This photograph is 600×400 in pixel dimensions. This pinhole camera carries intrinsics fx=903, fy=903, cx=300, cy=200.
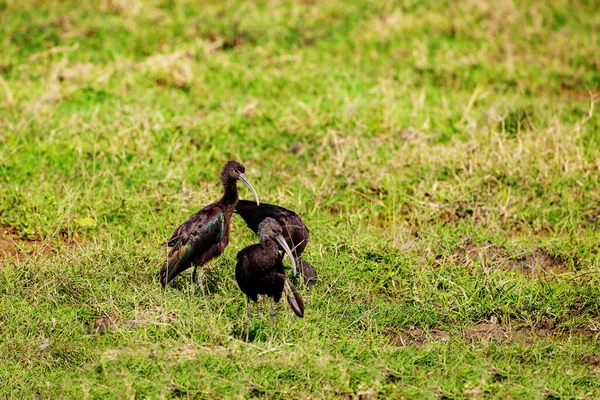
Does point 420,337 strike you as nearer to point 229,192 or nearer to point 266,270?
point 266,270

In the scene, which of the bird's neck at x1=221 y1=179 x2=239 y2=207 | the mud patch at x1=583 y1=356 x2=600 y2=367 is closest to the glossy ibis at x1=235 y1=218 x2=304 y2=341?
the bird's neck at x1=221 y1=179 x2=239 y2=207

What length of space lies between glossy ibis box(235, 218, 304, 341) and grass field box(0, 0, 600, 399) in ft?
0.95

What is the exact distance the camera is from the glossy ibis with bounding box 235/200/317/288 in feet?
20.8

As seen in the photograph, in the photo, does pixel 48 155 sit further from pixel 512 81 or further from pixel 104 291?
pixel 512 81

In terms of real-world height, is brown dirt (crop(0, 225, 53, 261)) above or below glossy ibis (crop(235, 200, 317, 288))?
below

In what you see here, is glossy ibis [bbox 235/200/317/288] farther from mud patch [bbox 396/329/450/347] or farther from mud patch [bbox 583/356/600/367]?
mud patch [bbox 583/356/600/367]

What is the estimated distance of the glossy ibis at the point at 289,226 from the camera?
20.8 feet

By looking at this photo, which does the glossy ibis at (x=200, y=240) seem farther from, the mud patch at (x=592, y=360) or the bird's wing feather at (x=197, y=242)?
the mud patch at (x=592, y=360)

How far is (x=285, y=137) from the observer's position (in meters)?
8.95

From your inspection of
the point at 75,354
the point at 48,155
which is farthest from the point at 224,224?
the point at 48,155

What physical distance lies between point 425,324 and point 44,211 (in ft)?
10.9

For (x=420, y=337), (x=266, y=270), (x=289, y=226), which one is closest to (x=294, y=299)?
(x=266, y=270)

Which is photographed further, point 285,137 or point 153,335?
point 285,137

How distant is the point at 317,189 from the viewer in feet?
26.2
